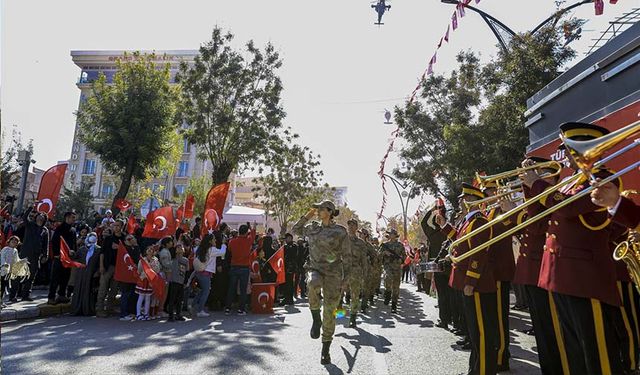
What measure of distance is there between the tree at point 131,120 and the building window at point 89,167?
49958mm

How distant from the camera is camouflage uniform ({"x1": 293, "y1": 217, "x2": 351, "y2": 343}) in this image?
6.23 metres

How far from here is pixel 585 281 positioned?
129 inches

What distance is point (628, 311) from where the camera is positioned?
4.43 metres

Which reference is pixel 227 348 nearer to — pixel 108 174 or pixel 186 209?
pixel 186 209

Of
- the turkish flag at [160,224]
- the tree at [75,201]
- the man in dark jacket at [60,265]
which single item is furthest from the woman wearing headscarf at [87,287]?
the tree at [75,201]

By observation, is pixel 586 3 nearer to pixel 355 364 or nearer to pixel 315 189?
pixel 355 364

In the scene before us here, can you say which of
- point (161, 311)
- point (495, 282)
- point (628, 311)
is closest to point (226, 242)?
point (161, 311)

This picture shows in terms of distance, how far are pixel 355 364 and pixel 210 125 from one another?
16366mm

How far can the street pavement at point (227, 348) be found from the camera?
17.1 feet

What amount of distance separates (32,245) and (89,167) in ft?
210

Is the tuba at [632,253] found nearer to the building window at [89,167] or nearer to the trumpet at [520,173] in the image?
the trumpet at [520,173]

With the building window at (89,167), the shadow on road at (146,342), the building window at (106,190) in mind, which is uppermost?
the building window at (89,167)

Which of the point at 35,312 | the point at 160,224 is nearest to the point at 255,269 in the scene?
the point at 160,224

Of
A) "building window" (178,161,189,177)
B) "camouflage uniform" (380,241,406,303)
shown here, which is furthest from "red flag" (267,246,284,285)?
"building window" (178,161,189,177)
